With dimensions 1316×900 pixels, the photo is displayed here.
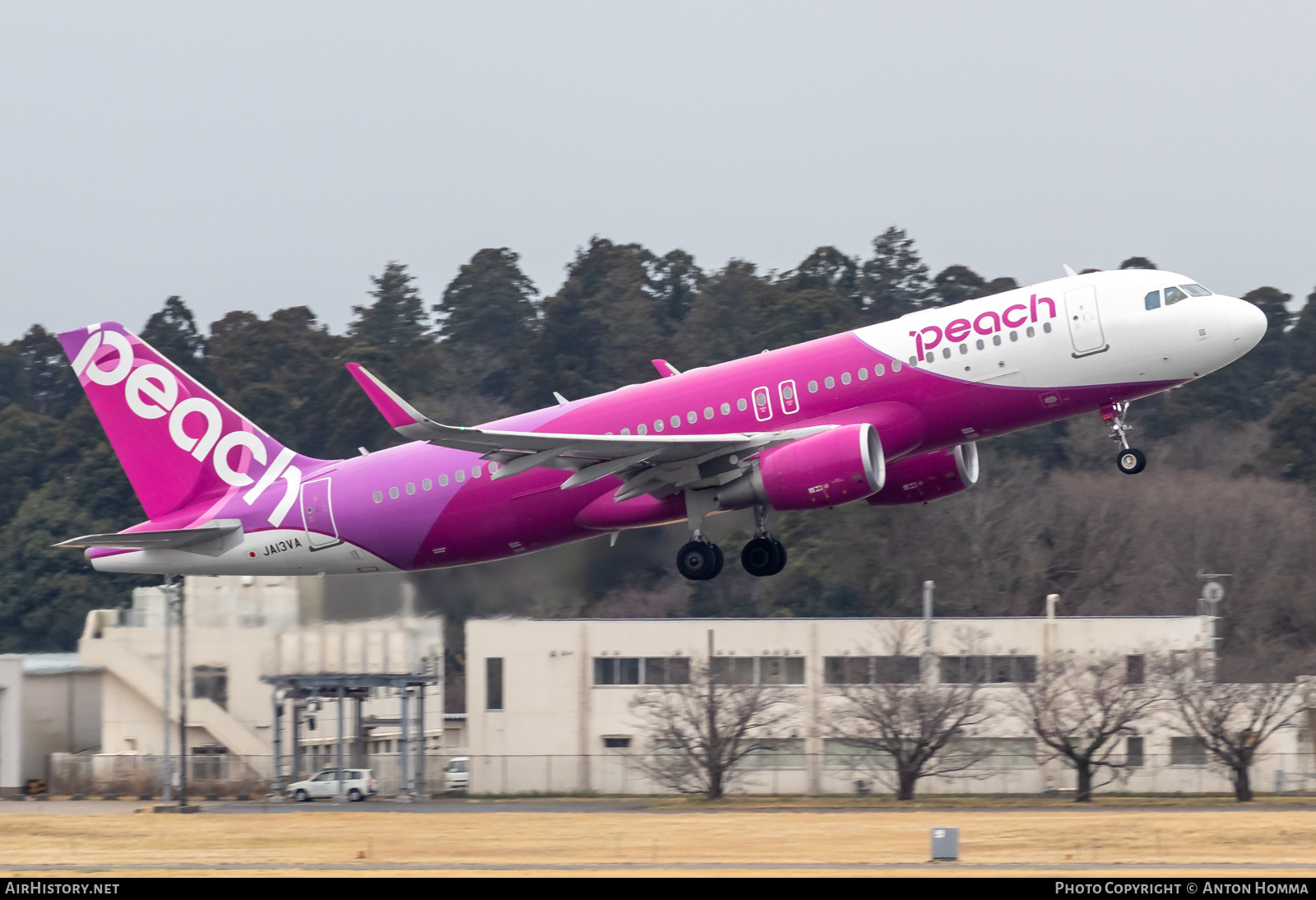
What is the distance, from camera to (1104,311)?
36062 mm

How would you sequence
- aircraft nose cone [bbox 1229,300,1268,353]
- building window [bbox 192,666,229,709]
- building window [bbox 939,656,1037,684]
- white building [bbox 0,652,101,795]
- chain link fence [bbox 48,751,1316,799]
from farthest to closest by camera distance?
white building [bbox 0,652,101,795] → building window [bbox 939,656,1037,684] → chain link fence [bbox 48,751,1316,799] → building window [bbox 192,666,229,709] → aircraft nose cone [bbox 1229,300,1268,353]

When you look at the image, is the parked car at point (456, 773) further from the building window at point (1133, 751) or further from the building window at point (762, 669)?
the building window at point (1133, 751)

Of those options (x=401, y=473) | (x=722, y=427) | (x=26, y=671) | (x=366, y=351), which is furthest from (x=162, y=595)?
(x=366, y=351)

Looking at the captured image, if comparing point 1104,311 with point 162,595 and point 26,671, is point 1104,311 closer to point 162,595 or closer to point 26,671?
point 162,595

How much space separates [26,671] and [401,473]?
1531 inches

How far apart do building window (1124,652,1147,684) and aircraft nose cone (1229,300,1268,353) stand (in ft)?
105

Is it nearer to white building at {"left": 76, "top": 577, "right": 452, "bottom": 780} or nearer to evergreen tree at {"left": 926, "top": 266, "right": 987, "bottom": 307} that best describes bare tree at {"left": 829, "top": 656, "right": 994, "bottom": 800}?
white building at {"left": 76, "top": 577, "right": 452, "bottom": 780}

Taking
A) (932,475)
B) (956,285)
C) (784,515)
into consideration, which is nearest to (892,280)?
(956,285)

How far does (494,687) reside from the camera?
68.6m

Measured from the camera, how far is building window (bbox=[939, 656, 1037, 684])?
6731 centimetres

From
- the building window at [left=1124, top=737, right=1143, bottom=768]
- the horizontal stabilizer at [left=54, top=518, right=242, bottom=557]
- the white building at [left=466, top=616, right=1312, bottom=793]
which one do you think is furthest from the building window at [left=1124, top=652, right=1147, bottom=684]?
the horizontal stabilizer at [left=54, top=518, right=242, bottom=557]

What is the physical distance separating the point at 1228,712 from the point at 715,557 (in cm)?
3087

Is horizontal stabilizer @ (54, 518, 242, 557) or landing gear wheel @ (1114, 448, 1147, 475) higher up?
landing gear wheel @ (1114, 448, 1147, 475)

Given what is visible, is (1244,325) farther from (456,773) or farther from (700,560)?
(456,773)
